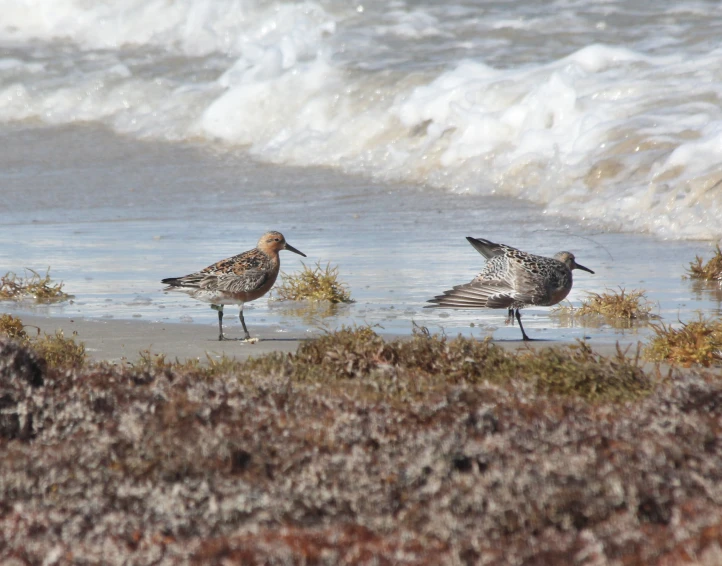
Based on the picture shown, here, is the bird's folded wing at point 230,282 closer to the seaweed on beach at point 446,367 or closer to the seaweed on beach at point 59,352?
the seaweed on beach at point 59,352

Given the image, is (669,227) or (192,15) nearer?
(669,227)

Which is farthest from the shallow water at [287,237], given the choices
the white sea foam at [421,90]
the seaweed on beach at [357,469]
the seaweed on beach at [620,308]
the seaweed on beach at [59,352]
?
the seaweed on beach at [357,469]

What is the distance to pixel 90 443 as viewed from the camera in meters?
4.30

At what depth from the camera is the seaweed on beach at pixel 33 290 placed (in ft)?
30.4

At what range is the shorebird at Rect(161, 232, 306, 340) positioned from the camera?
8.38 metres

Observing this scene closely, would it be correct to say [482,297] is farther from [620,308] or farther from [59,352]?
[59,352]

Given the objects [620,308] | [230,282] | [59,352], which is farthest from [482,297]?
[59,352]

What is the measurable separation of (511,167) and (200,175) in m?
4.92

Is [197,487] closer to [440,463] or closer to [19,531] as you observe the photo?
[19,531]

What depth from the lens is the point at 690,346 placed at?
21.1 feet

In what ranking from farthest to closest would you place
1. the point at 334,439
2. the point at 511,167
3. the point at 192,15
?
the point at 192,15 < the point at 511,167 < the point at 334,439

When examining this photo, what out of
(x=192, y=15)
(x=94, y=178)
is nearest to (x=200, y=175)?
(x=94, y=178)

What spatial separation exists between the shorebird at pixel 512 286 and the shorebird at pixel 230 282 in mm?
1491

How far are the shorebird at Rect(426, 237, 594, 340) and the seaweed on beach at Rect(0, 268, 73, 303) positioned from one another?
331 cm
